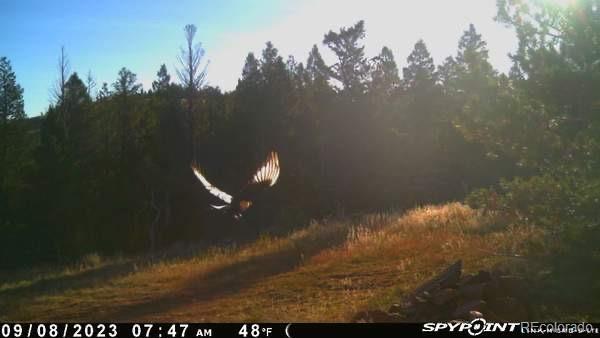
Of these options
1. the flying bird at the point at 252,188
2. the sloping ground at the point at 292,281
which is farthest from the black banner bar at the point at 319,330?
the flying bird at the point at 252,188

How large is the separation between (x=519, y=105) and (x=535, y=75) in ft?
2.71

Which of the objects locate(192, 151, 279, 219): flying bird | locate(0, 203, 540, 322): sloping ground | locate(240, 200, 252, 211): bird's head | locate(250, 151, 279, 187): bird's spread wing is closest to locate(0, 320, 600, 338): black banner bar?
locate(0, 203, 540, 322): sloping ground

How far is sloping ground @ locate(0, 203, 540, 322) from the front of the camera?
1006cm

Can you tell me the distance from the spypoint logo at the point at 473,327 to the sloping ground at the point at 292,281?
1.59m

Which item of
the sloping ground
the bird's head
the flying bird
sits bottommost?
the sloping ground

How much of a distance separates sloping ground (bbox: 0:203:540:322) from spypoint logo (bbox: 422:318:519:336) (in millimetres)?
1586

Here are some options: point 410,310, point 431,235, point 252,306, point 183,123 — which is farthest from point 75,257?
point 410,310

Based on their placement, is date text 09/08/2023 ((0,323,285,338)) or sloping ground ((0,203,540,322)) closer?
date text 09/08/2023 ((0,323,285,338))

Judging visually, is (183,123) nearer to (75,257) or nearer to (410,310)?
(75,257)

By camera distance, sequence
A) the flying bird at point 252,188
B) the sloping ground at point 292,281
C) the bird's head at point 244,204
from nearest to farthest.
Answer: the sloping ground at point 292,281, the flying bird at point 252,188, the bird's head at point 244,204

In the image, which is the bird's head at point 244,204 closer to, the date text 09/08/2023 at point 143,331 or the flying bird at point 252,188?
the flying bird at point 252,188

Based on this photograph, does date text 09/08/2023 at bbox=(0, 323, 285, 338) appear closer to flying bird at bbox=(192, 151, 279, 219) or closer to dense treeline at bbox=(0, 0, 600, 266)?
flying bird at bbox=(192, 151, 279, 219)

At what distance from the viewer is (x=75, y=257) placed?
37250 mm

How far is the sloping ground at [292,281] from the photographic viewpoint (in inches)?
396
